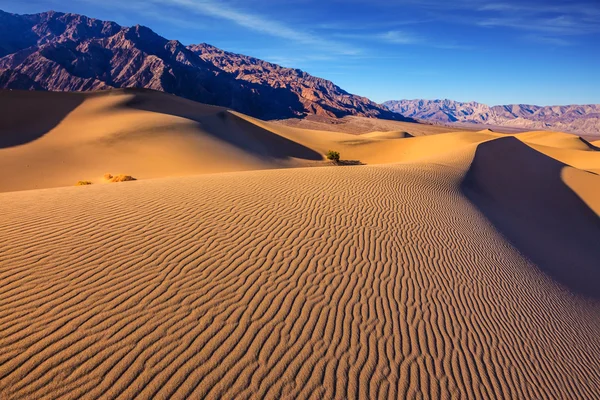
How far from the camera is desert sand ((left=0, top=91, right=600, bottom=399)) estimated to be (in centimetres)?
360

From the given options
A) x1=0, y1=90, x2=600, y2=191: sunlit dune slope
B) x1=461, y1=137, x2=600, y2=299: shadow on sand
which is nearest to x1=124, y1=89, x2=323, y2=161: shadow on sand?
x1=0, y1=90, x2=600, y2=191: sunlit dune slope

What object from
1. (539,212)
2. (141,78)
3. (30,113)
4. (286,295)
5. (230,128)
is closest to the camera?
(286,295)

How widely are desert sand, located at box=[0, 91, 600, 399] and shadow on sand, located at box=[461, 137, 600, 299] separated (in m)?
0.18

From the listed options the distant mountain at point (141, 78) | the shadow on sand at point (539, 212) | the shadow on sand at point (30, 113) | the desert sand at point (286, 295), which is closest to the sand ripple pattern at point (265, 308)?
the desert sand at point (286, 295)

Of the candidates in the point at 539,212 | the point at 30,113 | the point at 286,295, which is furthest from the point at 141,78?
the point at 286,295

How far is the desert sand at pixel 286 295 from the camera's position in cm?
360

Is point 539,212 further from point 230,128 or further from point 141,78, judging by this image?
point 141,78

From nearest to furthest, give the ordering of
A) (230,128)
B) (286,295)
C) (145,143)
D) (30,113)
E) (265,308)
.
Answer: (265,308) → (286,295) → (145,143) → (30,113) → (230,128)

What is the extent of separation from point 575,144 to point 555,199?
3774cm

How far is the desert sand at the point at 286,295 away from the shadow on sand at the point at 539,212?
180 mm

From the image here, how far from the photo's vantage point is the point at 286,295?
5.04m

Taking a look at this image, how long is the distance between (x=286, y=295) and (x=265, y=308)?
1.49 feet

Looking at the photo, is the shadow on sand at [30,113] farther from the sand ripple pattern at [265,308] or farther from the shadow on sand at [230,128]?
the sand ripple pattern at [265,308]

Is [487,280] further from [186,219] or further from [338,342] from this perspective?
[186,219]
